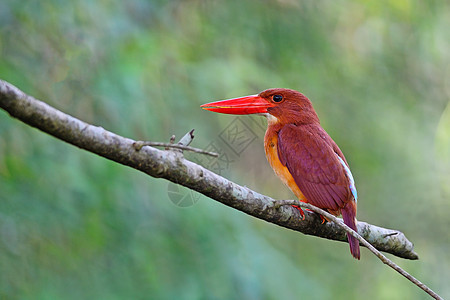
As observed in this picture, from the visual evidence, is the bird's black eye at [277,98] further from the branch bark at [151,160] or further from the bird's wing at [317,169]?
the branch bark at [151,160]

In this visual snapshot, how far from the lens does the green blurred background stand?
2881 mm

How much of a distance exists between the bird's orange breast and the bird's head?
0.14 metres

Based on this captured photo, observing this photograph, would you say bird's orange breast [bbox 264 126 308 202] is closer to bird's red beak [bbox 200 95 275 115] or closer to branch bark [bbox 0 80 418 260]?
bird's red beak [bbox 200 95 275 115]

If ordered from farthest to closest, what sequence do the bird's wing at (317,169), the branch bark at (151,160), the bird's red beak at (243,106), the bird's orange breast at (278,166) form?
the bird's red beak at (243,106)
the bird's orange breast at (278,166)
the bird's wing at (317,169)
the branch bark at (151,160)

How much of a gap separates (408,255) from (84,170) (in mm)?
1715

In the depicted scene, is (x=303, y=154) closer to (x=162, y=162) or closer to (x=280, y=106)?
(x=280, y=106)

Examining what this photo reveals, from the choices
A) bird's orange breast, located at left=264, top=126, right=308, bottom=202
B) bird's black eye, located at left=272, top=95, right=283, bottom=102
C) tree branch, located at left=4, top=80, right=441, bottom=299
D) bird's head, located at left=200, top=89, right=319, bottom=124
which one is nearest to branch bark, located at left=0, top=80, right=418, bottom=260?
tree branch, located at left=4, top=80, right=441, bottom=299

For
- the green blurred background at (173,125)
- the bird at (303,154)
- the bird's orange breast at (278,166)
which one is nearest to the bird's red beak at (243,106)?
the bird at (303,154)

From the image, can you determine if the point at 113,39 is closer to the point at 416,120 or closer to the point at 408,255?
the point at 408,255

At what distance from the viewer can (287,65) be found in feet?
14.1

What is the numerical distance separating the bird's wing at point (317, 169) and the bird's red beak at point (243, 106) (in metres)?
0.32

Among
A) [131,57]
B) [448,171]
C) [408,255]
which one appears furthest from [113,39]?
[448,171]

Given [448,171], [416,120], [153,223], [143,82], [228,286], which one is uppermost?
[416,120]

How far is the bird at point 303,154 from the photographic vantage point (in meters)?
2.38
